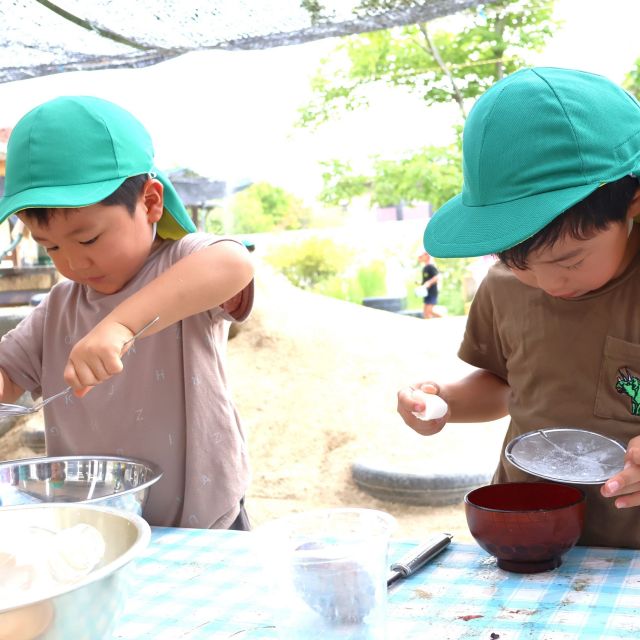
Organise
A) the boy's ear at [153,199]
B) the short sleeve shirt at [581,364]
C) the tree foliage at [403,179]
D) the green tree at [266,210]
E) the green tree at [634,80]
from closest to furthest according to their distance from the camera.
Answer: the short sleeve shirt at [581,364] → the boy's ear at [153,199] → the green tree at [634,80] → the tree foliage at [403,179] → the green tree at [266,210]

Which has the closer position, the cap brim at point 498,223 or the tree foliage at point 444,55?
the cap brim at point 498,223

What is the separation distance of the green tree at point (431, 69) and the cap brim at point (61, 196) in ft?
31.9

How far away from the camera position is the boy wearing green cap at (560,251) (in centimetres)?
93

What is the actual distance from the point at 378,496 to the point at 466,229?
12.3 ft

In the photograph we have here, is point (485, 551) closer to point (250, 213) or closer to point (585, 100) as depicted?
point (585, 100)

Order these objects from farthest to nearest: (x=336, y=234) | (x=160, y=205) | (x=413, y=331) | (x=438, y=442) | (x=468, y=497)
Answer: (x=336, y=234) < (x=413, y=331) < (x=438, y=442) < (x=160, y=205) < (x=468, y=497)

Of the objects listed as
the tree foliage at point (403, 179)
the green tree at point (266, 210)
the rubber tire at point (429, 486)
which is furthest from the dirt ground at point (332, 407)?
the green tree at point (266, 210)

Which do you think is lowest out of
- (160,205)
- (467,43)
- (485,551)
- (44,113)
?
(485,551)

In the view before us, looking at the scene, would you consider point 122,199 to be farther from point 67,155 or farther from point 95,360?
point 95,360

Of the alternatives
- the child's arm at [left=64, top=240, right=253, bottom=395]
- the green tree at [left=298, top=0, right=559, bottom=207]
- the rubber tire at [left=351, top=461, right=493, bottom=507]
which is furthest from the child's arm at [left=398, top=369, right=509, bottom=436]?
the green tree at [left=298, top=0, right=559, bottom=207]

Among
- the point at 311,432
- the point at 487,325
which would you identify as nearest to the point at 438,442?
the point at 311,432

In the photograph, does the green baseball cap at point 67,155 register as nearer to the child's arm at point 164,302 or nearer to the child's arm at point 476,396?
the child's arm at point 164,302

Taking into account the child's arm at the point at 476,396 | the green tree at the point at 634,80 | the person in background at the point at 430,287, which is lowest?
the person in background at the point at 430,287

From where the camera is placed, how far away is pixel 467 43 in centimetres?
1120
